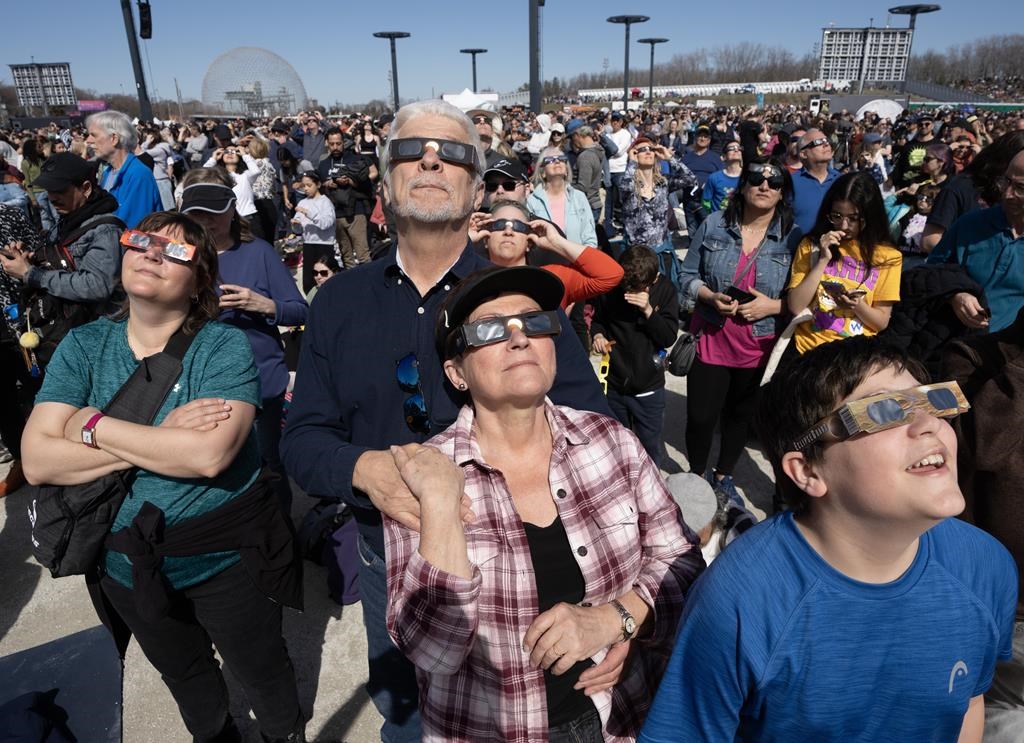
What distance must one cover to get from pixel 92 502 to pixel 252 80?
113 meters

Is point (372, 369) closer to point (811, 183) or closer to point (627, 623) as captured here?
point (627, 623)

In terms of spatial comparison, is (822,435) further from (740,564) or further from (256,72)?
(256,72)

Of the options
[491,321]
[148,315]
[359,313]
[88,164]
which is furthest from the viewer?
[88,164]

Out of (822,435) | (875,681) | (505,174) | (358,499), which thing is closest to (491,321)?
(358,499)

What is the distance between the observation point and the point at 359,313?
188cm

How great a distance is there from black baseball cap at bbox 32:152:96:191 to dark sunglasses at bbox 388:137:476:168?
8.61 ft

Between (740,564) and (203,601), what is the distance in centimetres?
189

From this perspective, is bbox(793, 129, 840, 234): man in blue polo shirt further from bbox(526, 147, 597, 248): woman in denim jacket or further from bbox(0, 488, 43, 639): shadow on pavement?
bbox(0, 488, 43, 639): shadow on pavement

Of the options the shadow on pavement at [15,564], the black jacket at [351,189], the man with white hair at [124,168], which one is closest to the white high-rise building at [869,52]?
the black jacket at [351,189]

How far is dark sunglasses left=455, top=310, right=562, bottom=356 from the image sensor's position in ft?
5.27

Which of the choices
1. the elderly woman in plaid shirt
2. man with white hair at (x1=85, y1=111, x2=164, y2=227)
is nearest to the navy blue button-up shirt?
the elderly woman in plaid shirt

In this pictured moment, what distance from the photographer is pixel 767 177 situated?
357cm

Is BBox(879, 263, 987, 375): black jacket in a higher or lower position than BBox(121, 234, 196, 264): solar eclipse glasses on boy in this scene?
lower

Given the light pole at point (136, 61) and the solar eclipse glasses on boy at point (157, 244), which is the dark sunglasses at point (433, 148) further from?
the light pole at point (136, 61)
